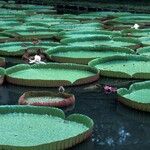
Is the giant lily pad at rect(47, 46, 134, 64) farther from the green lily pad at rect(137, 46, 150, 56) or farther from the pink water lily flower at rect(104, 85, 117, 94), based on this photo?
the pink water lily flower at rect(104, 85, 117, 94)

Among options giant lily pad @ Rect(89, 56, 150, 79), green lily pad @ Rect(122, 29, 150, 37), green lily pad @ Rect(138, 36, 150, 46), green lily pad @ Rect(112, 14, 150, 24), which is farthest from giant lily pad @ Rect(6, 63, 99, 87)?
green lily pad @ Rect(112, 14, 150, 24)

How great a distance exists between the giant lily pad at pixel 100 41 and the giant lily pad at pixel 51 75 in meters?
1.74

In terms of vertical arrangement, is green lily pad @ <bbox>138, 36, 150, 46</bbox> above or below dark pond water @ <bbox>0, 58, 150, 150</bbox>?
above

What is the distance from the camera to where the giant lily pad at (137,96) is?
3723mm

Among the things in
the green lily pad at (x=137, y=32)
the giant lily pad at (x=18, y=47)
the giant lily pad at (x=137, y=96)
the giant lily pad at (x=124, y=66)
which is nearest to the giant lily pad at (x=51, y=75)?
the giant lily pad at (x=124, y=66)

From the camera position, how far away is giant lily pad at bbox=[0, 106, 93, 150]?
Result: 297cm

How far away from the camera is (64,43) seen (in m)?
6.67

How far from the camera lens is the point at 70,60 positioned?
555 centimetres

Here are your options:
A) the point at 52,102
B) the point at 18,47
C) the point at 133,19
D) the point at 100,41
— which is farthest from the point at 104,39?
the point at 52,102

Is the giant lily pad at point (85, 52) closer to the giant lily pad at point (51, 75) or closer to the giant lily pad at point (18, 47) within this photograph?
the giant lily pad at point (18, 47)

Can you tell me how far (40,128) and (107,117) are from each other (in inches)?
26.2

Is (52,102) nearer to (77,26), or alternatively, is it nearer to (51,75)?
(51,75)

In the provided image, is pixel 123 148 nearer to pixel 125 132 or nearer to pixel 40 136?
pixel 125 132

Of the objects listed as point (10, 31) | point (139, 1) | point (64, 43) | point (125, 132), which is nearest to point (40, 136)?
point (125, 132)
